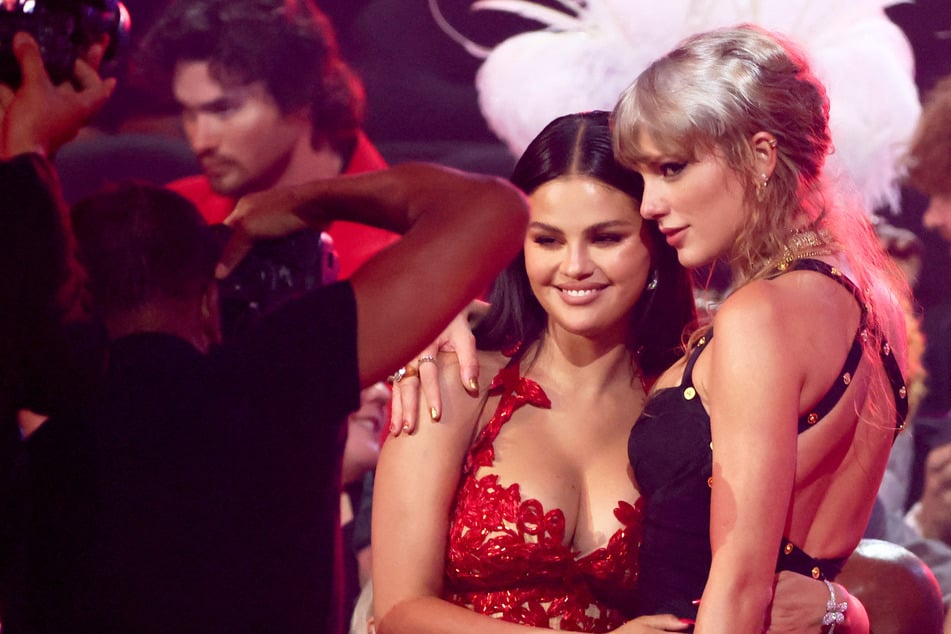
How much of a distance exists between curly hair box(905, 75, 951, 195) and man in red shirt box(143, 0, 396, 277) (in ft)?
6.11

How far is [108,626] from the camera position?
1.30 meters

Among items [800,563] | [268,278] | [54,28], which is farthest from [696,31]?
[54,28]

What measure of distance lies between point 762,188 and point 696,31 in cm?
234

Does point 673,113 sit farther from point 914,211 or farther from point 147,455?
point 914,211

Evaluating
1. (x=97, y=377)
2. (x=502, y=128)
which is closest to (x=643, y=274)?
(x=97, y=377)

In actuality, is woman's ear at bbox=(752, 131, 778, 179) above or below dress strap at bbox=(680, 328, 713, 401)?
above

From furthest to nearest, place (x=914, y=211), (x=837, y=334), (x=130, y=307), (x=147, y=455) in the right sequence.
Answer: (x=914, y=211), (x=837, y=334), (x=130, y=307), (x=147, y=455)

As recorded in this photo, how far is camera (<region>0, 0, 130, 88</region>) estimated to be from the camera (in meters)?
1.53

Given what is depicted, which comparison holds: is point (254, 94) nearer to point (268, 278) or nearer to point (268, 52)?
point (268, 52)

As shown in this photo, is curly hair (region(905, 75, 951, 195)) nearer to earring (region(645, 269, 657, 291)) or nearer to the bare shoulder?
earring (region(645, 269, 657, 291))

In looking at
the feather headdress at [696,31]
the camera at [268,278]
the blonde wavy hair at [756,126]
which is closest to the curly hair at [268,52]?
the feather headdress at [696,31]

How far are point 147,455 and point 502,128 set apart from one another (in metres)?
2.94

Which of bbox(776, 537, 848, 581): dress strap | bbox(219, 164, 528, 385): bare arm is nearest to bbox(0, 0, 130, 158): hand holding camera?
bbox(219, 164, 528, 385): bare arm

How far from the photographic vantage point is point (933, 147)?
383cm
